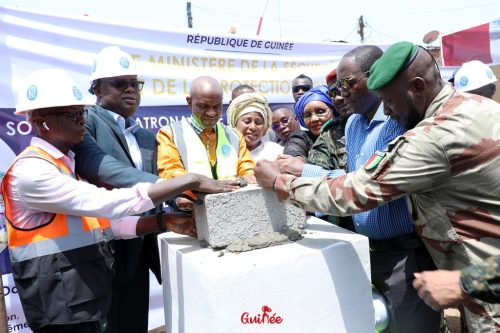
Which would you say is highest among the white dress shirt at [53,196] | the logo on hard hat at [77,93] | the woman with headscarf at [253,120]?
the logo on hard hat at [77,93]

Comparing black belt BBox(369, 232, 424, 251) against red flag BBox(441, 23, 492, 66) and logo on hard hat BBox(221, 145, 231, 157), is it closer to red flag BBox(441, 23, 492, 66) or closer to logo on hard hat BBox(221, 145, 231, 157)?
logo on hard hat BBox(221, 145, 231, 157)

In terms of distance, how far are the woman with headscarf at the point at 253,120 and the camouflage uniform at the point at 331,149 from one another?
31.5 inches

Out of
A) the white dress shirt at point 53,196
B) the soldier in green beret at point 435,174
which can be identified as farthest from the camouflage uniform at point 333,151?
the white dress shirt at point 53,196

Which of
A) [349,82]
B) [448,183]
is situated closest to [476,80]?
[349,82]

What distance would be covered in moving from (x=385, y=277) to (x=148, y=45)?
3291 millimetres

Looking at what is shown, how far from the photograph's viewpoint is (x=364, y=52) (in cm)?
225

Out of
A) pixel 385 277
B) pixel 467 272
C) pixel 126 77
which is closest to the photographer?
pixel 467 272

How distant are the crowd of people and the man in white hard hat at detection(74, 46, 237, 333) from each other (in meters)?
0.01

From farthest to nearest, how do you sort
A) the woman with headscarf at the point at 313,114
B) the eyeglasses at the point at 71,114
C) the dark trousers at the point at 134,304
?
the woman with headscarf at the point at 313,114 < the dark trousers at the point at 134,304 < the eyeglasses at the point at 71,114

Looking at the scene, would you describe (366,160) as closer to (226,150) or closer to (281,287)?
(281,287)

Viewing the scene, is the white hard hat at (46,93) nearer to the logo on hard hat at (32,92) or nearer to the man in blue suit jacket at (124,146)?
the logo on hard hat at (32,92)

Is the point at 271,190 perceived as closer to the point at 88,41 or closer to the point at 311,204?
the point at 311,204

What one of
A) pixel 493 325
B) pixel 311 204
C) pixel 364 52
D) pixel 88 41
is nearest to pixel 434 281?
pixel 493 325

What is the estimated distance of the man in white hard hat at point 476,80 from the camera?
4.81m
